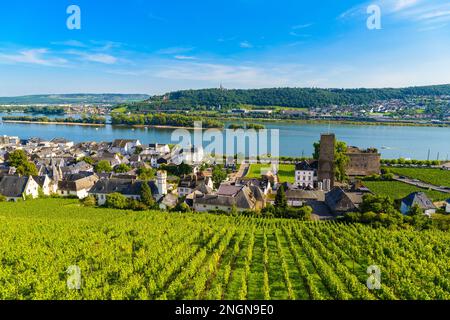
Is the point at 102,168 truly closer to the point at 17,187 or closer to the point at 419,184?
the point at 17,187

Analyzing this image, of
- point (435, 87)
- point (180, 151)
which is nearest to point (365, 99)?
point (435, 87)

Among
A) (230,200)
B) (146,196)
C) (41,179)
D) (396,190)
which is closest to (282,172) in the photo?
(396,190)

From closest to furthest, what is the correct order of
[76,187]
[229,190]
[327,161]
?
[229,190], [76,187], [327,161]

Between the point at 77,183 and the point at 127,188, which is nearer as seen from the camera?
the point at 127,188

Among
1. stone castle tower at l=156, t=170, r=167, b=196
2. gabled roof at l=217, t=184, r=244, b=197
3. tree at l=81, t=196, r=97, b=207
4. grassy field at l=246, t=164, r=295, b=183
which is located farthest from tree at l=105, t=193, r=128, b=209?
grassy field at l=246, t=164, r=295, b=183

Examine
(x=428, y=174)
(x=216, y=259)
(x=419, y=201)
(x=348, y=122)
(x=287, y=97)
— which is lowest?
(x=428, y=174)

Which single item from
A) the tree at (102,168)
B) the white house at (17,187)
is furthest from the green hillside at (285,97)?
the white house at (17,187)
